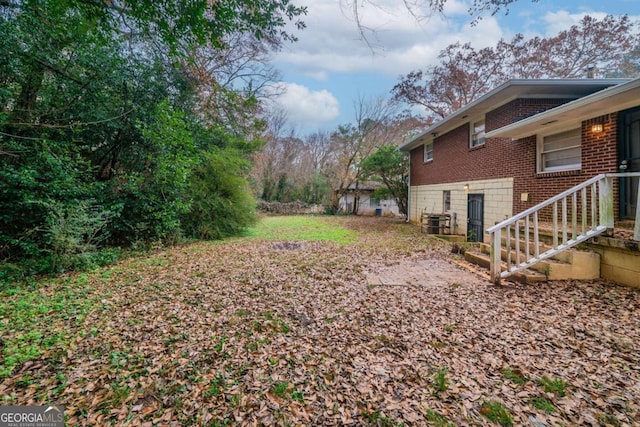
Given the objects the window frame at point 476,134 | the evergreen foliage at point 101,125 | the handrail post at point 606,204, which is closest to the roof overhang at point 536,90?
the window frame at point 476,134

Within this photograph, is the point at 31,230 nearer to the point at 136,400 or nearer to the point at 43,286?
the point at 43,286

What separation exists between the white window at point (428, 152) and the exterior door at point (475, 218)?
12.5 feet

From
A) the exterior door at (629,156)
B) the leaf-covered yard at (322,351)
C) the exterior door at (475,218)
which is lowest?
the leaf-covered yard at (322,351)

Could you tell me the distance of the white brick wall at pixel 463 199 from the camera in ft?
25.6

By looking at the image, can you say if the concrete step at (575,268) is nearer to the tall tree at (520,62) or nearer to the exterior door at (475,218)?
the exterior door at (475,218)

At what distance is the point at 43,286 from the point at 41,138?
3.39 meters

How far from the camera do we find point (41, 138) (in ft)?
18.7

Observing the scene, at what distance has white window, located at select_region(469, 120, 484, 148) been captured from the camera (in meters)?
9.13

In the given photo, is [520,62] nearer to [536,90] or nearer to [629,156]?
[536,90]

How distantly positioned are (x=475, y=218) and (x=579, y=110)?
462 cm

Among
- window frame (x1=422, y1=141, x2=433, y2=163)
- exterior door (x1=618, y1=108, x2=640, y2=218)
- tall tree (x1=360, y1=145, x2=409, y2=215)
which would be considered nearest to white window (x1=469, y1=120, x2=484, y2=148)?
window frame (x1=422, y1=141, x2=433, y2=163)

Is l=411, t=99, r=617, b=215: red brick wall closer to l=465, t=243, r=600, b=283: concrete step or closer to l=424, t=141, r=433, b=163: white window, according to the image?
l=424, t=141, r=433, b=163: white window

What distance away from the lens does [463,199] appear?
9891 mm

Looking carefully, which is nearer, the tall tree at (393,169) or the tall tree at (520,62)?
the tall tree at (520,62)
